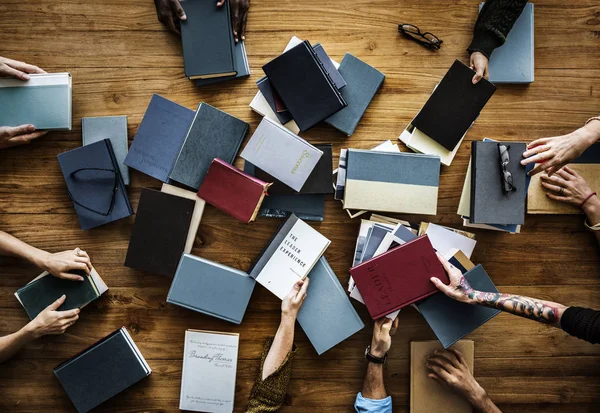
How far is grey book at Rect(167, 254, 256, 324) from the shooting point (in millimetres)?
1702

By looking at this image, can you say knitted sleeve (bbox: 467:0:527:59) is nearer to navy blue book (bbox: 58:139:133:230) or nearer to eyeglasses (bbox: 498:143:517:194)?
eyeglasses (bbox: 498:143:517:194)

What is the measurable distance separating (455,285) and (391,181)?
445mm

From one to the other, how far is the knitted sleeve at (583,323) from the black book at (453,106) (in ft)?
2.34

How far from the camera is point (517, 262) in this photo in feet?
5.95

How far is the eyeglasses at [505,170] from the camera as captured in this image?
159cm

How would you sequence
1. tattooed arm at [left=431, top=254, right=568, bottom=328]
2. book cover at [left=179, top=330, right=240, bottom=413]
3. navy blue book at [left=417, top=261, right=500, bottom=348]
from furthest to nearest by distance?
book cover at [left=179, top=330, right=240, bottom=413], navy blue book at [left=417, top=261, right=500, bottom=348], tattooed arm at [left=431, top=254, right=568, bottom=328]

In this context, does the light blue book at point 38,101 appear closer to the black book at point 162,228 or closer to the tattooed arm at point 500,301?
the black book at point 162,228

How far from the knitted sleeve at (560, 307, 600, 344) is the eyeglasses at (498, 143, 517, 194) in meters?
0.46

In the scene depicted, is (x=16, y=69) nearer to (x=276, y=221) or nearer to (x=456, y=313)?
(x=276, y=221)

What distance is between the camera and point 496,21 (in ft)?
5.45

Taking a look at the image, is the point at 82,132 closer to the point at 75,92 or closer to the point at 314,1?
the point at 75,92

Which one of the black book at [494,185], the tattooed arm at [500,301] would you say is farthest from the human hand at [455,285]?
the black book at [494,185]

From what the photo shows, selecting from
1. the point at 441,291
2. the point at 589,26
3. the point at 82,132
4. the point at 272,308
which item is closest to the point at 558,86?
the point at 589,26

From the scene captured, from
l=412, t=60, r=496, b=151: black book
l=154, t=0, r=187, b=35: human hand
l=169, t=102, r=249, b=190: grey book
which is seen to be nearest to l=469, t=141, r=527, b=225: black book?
l=412, t=60, r=496, b=151: black book
